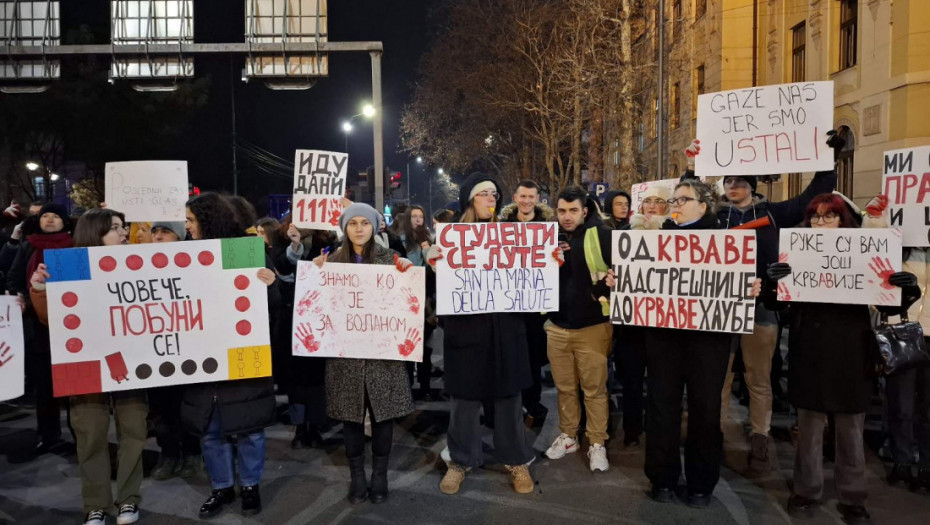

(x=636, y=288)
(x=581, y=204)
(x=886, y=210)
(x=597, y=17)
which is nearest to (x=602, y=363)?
(x=636, y=288)

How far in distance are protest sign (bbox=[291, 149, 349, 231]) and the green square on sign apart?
Result: 2119 mm

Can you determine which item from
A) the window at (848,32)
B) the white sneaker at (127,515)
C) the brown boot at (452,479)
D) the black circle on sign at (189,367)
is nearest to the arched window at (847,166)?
the window at (848,32)

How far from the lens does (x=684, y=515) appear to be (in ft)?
15.2

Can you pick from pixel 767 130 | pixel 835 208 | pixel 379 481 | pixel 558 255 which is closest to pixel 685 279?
pixel 558 255

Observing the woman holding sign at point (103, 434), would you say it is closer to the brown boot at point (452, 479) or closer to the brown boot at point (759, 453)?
the brown boot at point (452, 479)

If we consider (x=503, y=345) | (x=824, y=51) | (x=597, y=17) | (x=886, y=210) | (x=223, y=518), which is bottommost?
(x=223, y=518)

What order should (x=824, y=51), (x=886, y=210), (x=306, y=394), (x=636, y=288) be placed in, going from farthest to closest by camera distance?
(x=824, y=51) → (x=306, y=394) → (x=886, y=210) → (x=636, y=288)

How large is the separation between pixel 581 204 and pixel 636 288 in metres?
0.88

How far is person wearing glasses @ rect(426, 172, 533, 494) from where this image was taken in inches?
197

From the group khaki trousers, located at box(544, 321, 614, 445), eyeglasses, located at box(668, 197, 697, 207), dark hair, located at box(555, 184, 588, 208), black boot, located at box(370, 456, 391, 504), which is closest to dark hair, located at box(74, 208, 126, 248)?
black boot, located at box(370, 456, 391, 504)

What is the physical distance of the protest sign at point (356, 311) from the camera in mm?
4816

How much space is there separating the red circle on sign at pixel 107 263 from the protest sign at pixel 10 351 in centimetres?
55

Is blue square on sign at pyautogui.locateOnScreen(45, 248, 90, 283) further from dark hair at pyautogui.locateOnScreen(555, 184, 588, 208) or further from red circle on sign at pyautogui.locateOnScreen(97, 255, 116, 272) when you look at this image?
dark hair at pyautogui.locateOnScreen(555, 184, 588, 208)

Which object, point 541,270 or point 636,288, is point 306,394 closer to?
point 541,270
